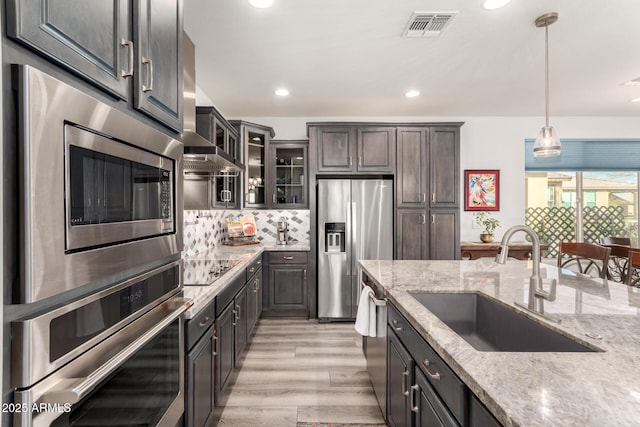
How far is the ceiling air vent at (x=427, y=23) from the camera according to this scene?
7.06 feet

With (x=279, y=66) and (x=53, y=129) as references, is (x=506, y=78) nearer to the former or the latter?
(x=279, y=66)

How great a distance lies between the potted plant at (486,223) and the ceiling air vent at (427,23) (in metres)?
2.90

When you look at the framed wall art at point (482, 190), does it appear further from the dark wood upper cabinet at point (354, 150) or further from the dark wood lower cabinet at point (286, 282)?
the dark wood lower cabinet at point (286, 282)

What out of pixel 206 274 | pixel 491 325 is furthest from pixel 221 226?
pixel 491 325

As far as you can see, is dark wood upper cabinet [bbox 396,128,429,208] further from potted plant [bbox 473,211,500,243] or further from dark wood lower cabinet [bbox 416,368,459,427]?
dark wood lower cabinet [bbox 416,368,459,427]

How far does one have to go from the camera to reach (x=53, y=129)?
2.01ft

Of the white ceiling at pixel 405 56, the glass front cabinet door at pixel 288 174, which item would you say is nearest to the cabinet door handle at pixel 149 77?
the white ceiling at pixel 405 56

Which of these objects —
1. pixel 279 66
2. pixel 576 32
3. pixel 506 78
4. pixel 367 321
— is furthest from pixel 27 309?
pixel 506 78

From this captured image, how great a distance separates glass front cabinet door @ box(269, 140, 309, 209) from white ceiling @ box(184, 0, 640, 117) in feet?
1.65

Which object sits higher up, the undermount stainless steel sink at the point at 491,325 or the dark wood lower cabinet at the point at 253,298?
the undermount stainless steel sink at the point at 491,325

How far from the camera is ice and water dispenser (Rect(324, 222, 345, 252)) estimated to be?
12.9ft

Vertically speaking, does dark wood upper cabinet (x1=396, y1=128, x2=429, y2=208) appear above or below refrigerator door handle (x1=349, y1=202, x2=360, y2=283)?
above

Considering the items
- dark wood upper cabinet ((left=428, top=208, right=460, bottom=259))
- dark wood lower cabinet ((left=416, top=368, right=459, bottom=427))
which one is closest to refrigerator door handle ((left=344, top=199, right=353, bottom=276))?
dark wood upper cabinet ((left=428, top=208, right=460, bottom=259))

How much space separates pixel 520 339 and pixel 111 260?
1520 mm
